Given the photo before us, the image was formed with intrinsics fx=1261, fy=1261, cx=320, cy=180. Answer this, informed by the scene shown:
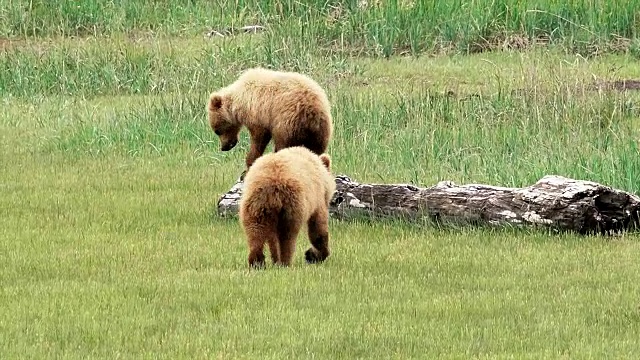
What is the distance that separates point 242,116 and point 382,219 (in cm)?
194

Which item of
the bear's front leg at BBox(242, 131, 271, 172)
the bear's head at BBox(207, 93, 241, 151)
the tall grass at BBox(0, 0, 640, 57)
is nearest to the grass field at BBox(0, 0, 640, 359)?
the tall grass at BBox(0, 0, 640, 57)

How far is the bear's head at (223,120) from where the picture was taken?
11836mm

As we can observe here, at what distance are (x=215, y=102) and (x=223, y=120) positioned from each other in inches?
8.7

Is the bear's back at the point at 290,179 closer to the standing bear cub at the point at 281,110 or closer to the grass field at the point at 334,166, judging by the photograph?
the grass field at the point at 334,166

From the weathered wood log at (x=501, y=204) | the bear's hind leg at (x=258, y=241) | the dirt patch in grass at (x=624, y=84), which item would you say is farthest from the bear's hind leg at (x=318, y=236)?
the dirt patch in grass at (x=624, y=84)

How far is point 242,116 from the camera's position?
11.5 meters

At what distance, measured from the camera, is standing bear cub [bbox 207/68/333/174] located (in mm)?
10680

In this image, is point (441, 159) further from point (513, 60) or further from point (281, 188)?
point (513, 60)

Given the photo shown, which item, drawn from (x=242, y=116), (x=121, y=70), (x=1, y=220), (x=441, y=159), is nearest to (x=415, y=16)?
(x=121, y=70)

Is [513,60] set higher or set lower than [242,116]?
lower

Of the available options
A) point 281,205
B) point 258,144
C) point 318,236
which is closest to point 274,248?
point 318,236

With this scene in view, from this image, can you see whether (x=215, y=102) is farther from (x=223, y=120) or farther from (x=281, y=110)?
(x=281, y=110)

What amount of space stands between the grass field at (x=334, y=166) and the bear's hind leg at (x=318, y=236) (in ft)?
0.31

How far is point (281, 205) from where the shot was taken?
797 cm
